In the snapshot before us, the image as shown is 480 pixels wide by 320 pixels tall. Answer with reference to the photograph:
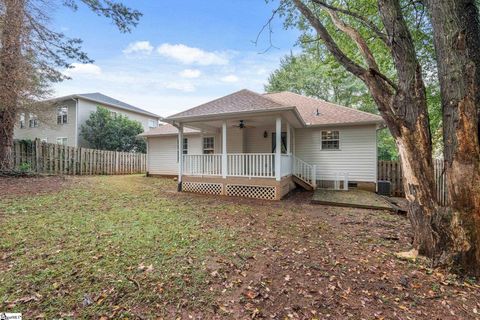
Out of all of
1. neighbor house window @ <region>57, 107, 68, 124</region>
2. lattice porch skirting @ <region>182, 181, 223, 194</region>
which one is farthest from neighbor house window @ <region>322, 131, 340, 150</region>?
neighbor house window @ <region>57, 107, 68, 124</region>

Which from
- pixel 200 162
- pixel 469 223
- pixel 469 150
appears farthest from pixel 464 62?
pixel 200 162

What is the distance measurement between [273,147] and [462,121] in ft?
29.7

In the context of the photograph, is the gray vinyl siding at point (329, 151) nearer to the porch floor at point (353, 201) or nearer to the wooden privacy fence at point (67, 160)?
the porch floor at point (353, 201)

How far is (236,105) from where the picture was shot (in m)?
8.98

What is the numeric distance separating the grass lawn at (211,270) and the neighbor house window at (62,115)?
54.6 feet

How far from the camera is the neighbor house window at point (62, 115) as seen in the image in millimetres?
19123

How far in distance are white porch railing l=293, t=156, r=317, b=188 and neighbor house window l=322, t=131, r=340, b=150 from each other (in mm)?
1245

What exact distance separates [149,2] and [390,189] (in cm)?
1292

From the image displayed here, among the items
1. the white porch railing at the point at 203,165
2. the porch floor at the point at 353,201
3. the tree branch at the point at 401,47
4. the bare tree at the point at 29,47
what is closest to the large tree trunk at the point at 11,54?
the bare tree at the point at 29,47

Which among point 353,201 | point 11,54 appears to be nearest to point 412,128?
point 353,201

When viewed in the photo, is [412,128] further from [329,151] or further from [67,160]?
[67,160]

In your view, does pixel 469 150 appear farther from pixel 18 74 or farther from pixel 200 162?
pixel 18 74

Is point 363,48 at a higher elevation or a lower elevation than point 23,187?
higher

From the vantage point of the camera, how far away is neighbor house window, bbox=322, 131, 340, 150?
1115 cm
